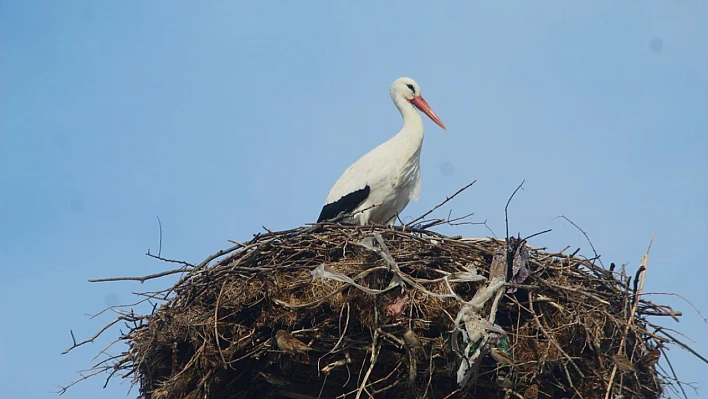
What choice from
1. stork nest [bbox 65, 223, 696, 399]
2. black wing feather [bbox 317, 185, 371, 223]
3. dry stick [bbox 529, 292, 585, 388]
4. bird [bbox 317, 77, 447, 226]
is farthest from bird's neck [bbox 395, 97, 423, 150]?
dry stick [bbox 529, 292, 585, 388]

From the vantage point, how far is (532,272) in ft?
19.9

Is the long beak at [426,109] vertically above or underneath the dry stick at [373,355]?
above

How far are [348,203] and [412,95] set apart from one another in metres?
1.26

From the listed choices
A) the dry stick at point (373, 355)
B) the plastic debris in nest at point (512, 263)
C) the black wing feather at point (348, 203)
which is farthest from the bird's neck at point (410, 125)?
the dry stick at point (373, 355)

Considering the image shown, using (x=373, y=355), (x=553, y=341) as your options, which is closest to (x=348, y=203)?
(x=373, y=355)

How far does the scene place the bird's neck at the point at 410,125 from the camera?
7.95m

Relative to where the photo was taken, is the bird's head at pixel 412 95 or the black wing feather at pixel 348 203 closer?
the black wing feather at pixel 348 203

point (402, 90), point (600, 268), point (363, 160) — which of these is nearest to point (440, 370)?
point (600, 268)

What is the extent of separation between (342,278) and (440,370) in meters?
0.73

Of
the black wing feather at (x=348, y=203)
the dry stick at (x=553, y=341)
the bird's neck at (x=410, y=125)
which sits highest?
the bird's neck at (x=410, y=125)

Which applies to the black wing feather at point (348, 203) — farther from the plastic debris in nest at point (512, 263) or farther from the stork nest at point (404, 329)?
the plastic debris in nest at point (512, 263)

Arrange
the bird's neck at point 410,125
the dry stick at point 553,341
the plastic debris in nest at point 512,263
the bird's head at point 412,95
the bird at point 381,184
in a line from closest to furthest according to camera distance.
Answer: the dry stick at point 553,341
the plastic debris in nest at point 512,263
the bird at point 381,184
the bird's neck at point 410,125
the bird's head at point 412,95

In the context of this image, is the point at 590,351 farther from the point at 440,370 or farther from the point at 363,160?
the point at 363,160

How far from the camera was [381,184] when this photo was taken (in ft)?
25.3
